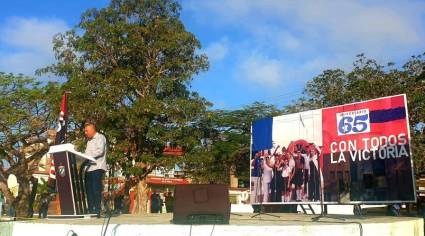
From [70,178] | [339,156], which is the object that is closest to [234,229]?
[70,178]

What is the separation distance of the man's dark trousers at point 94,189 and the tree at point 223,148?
10.3m

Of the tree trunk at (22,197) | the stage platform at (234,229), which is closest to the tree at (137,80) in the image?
the tree trunk at (22,197)

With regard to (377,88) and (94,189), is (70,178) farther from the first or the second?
(377,88)

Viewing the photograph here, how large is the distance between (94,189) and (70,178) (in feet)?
1.31

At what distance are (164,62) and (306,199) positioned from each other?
949 centimetres

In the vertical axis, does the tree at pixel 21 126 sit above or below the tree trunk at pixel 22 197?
above

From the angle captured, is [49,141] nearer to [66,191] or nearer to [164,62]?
[164,62]

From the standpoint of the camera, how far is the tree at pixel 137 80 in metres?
17.5

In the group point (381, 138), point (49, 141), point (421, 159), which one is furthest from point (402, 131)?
point (49, 141)

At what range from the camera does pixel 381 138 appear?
32.0ft

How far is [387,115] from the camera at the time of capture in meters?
9.73

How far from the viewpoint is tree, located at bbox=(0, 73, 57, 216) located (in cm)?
2383

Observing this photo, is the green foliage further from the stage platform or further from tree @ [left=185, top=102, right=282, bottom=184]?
the stage platform

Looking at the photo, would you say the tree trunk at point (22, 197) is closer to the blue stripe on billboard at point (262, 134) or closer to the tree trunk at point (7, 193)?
the tree trunk at point (7, 193)
